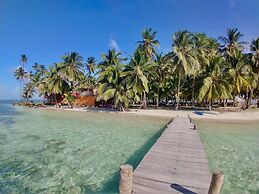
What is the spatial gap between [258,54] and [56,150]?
34.0 m

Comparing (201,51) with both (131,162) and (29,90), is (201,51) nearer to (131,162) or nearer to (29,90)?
(131,162)

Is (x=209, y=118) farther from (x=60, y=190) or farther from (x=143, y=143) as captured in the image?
(x=60, y=190)

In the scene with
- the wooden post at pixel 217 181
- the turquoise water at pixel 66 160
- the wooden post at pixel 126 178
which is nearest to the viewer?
the wooden post at pixel 217 181

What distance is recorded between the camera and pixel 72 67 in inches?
1722

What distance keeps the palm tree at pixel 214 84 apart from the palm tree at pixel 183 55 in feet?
6.37

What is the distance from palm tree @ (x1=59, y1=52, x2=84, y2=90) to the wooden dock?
37.2m

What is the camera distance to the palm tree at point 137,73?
28344 millimetres

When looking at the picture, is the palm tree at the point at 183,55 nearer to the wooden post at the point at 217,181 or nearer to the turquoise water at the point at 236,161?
the turquoise water at the point at 236,161

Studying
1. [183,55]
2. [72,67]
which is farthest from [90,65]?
[183,55]

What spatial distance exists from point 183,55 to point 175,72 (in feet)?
8.88

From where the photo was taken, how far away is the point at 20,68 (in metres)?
63.0

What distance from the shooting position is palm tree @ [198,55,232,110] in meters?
Answer: 28.2

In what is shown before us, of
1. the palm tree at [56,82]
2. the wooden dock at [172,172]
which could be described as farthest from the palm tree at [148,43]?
the wooden dock at [172,172]

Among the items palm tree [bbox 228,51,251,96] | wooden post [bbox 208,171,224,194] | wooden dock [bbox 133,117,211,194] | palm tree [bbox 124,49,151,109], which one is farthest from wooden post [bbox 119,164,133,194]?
palm tree [bbox 228,51,251,96]
